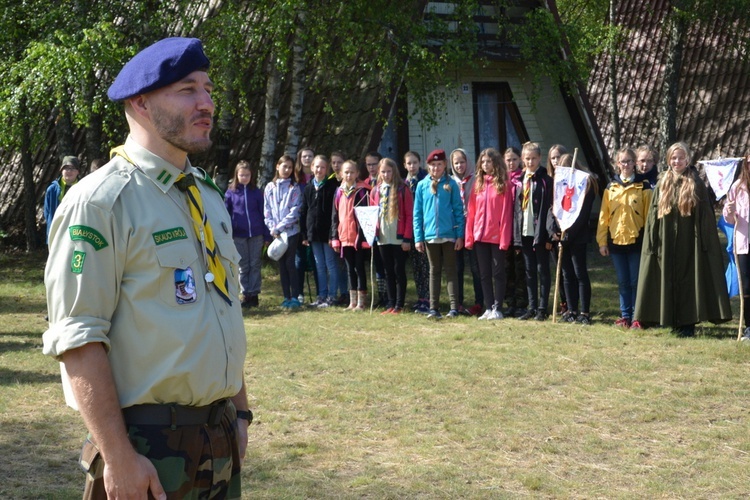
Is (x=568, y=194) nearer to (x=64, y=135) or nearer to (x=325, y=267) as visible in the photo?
(x=325, y=267)

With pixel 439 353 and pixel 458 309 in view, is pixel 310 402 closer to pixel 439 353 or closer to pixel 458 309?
pixel 439 353

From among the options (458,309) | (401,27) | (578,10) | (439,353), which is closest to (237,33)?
(401,27)

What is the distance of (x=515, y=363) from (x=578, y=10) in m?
19.2

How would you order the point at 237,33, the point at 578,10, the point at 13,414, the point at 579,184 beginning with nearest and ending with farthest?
the point at 13,414 < the point at 579,184 < the point at 237,33 < the point at 578,10

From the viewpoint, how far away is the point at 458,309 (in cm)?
1192

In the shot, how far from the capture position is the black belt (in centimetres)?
270

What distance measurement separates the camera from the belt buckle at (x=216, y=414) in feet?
9.28

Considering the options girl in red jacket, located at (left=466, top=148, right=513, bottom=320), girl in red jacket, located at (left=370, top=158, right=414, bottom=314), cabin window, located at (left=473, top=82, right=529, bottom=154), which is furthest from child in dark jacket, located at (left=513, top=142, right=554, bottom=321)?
cabin window, located at (left=473, top=82, right=529, bottom=154)

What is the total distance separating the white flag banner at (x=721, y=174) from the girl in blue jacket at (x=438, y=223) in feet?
9.35

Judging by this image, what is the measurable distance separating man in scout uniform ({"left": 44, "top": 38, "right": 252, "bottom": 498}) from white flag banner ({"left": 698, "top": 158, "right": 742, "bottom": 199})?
8179mm

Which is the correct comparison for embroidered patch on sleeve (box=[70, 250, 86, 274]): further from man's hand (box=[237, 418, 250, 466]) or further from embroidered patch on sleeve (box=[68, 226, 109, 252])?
man's hand (box=[237, 418, 250, 466])

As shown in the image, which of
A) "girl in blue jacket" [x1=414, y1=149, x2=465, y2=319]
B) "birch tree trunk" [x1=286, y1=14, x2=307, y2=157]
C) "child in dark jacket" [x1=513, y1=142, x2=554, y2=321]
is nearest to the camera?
"child in dark jacket" [x1=513, y1=142, x2=554, y2=321]

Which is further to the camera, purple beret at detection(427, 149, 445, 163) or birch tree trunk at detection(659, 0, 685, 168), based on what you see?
birch tree trunk at detection(659, 0, 685, 168)

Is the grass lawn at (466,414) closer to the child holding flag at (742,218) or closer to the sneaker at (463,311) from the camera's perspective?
the child holding flag at (742,218)
